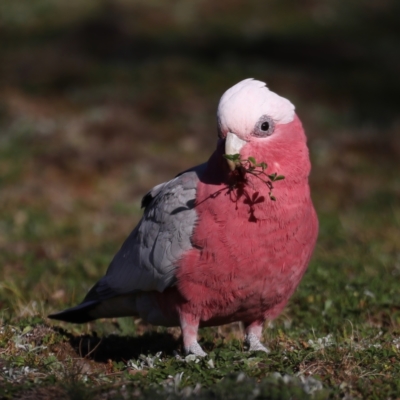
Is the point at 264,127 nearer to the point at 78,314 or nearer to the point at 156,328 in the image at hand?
the point at 78,314

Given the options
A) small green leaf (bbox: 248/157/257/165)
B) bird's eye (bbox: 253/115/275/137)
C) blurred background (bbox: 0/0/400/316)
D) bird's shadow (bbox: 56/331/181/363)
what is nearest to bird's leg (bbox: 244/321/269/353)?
bird's shadow (bbox: 56/331/181/363)

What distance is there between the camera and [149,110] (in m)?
14.7

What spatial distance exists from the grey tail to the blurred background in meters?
0.42

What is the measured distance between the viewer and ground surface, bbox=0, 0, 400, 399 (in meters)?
4.45

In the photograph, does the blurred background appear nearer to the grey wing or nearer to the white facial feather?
the grey wing

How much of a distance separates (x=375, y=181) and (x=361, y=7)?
1409cm

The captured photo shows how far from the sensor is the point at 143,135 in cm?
1359

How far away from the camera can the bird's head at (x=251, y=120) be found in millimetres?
4660

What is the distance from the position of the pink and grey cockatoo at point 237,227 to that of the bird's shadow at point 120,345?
65 cm

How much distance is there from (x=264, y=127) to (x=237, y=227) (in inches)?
25.7

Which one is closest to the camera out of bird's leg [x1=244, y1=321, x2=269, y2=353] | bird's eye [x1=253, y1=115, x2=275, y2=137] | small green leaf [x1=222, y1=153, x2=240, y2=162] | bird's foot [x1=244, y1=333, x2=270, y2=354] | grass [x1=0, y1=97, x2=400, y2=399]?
grass [x1=0, y1=97, x2=400, y2=399]

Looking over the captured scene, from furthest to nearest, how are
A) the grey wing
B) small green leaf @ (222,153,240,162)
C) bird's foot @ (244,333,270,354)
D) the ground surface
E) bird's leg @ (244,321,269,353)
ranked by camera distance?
bird's leg @ (244,321,269,353) < bird's foot @ (244,333,270,354) < the grey wing < small green leaf @ (222,153,240,162) < the ground surface

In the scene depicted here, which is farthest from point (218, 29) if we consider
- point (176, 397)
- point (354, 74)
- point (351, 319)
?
point (176, 397)

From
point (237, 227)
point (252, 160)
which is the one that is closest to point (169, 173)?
point (237, 227)
